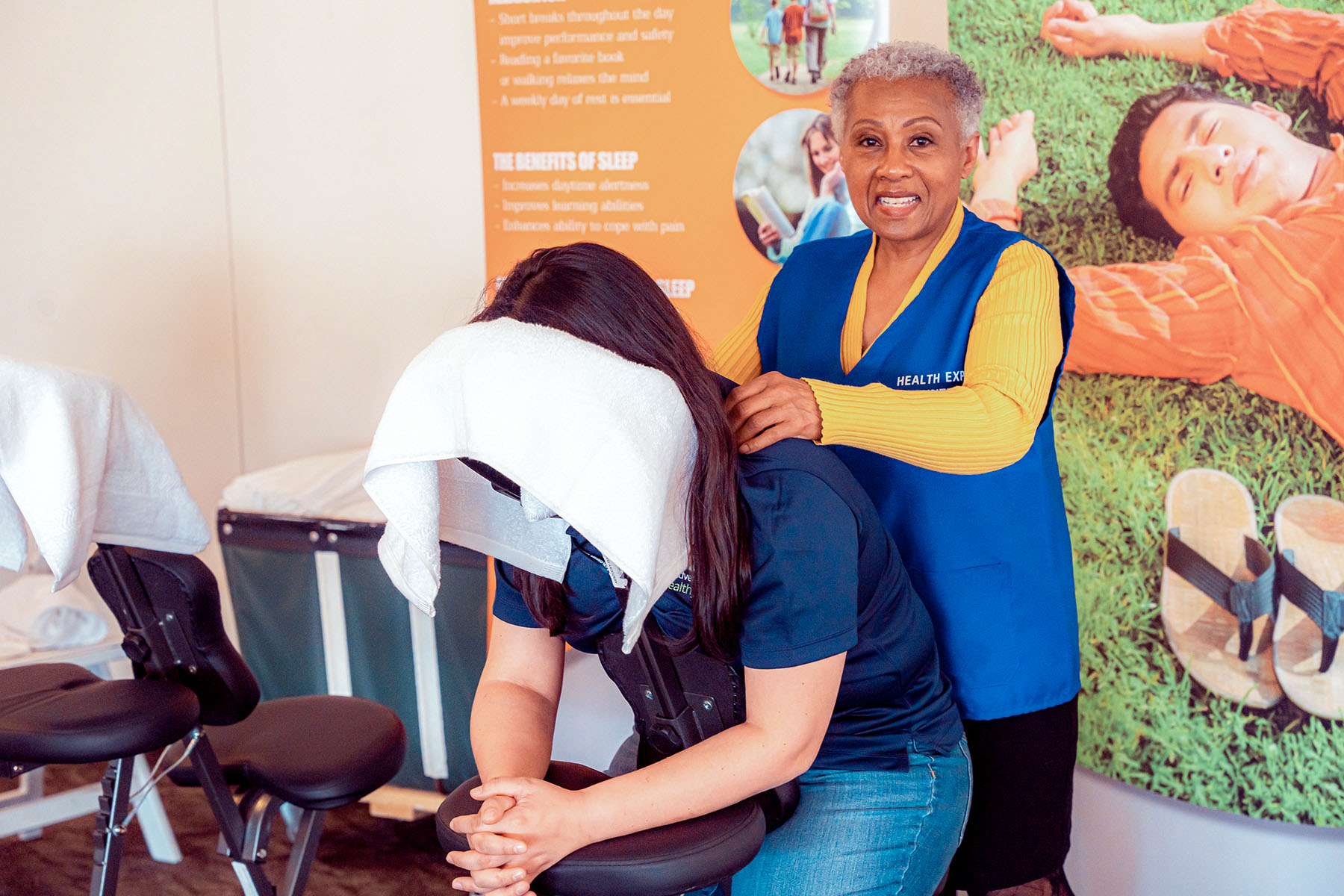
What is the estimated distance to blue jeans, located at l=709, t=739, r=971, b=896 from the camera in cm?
112

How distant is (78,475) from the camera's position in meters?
1.51

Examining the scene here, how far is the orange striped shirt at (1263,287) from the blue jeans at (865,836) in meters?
1.02

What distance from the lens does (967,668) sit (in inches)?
53.9

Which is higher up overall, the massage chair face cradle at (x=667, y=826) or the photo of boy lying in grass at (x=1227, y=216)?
the photo of boy lying in grass at (x=1227, y=216)

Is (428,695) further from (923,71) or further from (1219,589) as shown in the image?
(923,71)

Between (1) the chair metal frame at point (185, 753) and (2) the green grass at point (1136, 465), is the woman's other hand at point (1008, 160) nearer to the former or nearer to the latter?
(2) the green grass at point (1136, 465)

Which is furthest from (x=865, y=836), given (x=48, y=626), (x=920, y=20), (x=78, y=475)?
(x=48, y=626)

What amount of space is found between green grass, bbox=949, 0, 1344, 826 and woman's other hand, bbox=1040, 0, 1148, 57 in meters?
0.01

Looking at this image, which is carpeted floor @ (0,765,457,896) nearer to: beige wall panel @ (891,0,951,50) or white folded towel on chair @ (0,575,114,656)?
white folded towel on chair @ (0,575,114,656)

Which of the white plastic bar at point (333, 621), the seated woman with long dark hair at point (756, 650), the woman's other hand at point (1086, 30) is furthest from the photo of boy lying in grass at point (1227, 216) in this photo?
the white plastic bar at point (333, 621)

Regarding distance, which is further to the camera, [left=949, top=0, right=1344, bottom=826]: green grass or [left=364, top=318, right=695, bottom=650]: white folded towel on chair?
[left=949, top=0, right=1344, bottom=826]: green grass

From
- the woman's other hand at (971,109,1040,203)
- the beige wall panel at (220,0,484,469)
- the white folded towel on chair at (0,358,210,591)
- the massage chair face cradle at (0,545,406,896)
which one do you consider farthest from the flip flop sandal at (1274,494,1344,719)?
the beige wall panel at (220,0,484,469)

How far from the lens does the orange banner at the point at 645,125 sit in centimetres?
218

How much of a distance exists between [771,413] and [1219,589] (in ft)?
3.86
